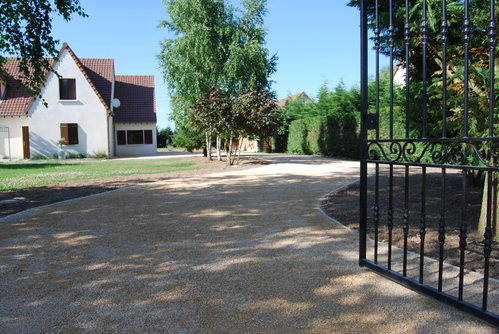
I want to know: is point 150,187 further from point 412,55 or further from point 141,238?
point 412,55

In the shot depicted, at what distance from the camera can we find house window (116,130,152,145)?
27.8 metres

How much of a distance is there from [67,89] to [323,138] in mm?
15880

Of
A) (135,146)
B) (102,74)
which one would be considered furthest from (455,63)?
(102,74)

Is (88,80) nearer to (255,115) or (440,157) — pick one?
(255,115)

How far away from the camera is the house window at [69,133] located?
23.4m

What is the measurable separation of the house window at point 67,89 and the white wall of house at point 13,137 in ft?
10.7

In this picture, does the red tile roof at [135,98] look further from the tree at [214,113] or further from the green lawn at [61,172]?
the tree at [214,113]

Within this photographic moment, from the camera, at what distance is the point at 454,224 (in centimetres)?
513

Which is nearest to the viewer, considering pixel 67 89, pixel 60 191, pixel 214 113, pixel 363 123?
pixel 363 123

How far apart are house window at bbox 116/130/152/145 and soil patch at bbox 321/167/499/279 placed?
2165cm

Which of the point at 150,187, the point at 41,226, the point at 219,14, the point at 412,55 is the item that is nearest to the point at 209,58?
the point at 219,14

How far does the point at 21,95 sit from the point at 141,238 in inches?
971

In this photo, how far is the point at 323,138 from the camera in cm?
2233

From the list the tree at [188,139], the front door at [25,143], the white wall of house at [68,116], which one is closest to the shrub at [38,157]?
the white wall of house at [68,116]
